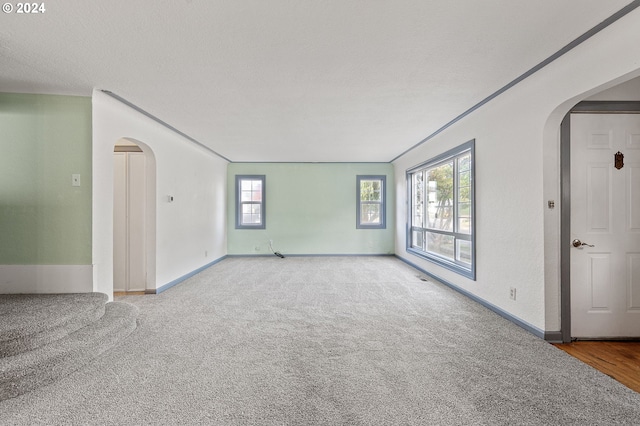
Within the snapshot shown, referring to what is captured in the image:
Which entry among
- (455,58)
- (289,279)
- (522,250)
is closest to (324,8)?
(455,58)

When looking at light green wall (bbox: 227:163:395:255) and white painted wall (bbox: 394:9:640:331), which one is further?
light green wall (bbox: 227:163:395:255)

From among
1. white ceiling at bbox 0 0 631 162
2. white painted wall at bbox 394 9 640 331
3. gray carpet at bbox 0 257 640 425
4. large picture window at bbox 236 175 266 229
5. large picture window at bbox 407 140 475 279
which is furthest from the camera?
large picture window at bbox 236 175 266 229

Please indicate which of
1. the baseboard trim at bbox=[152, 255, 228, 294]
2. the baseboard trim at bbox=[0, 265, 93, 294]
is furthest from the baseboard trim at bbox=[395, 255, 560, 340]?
the baseboard trim at bbox=[0, 265, 93, 294]

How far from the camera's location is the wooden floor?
6.75 feet

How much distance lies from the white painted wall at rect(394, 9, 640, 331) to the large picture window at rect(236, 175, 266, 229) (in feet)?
17.1

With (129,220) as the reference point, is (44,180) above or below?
above

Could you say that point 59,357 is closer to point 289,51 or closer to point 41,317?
point 41,317

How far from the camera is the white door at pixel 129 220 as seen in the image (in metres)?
4.16

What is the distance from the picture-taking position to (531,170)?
9.05 ft

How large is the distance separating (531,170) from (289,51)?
2.61 m

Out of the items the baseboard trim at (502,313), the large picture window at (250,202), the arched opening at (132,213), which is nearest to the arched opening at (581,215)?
the baseboard trim at (502,313)

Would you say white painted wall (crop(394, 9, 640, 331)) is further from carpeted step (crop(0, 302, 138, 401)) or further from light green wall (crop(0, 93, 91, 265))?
light green wall (crop(0, 93, 91, 265))

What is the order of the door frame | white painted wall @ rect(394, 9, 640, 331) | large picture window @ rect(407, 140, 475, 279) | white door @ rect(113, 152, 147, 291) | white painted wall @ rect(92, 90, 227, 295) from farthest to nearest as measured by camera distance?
white door @ rect(113, 152, 147, 291)
large picture window @ rect(407, 140, 475, 279)
white painted wall @ rect(92, 90, 227, 295)
the door frame
white painted wall @ rect(394, 9, 640, 331)

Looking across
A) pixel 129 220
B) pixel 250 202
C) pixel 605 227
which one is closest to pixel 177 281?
pixel 129 220
